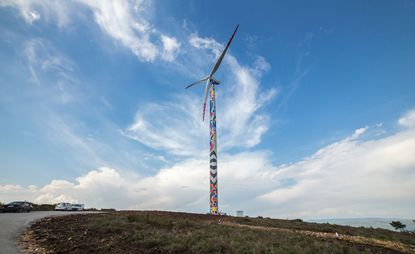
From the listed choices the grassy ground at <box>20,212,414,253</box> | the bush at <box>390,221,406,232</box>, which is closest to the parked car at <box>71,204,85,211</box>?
the grassy ground at <box>20,212,414,253</box>

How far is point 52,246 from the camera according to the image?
15.1m

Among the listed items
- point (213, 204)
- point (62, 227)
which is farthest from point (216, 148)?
point (62, 227)

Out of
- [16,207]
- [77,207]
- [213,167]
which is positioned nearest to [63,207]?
[77,207]

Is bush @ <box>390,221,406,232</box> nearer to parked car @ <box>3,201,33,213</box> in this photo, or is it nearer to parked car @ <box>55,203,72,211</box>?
parked car @ <box>55,203,72,211</box>

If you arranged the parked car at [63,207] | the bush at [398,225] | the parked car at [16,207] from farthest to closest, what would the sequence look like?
the parked car at [63,207], the bush at [398,225], the parked car at [16,207]

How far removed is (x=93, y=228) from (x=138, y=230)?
3324mm

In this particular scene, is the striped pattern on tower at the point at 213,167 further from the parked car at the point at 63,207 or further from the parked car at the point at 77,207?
the parked car at the point at 63,207

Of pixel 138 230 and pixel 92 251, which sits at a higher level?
pixel 138 230

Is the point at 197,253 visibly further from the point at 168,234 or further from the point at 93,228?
the point at 93,228

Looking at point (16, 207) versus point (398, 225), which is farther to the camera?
point (398, 225)

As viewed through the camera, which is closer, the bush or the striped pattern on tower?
the bush

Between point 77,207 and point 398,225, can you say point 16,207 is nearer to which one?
point 77,207

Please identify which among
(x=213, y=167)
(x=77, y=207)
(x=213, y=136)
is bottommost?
(x=77, y=207)

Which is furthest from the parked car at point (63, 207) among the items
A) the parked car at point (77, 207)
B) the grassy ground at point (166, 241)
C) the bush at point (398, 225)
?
the bush at point (398, 225)
